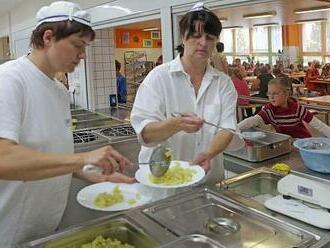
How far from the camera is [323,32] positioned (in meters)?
10.0

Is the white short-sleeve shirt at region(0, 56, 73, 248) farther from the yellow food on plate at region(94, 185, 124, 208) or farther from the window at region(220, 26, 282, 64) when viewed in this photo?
the window at region(220, 26, 282, 64)

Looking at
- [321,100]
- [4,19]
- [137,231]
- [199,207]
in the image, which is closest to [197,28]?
[199,207]

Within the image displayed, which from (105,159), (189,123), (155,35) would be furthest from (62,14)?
(155,35)

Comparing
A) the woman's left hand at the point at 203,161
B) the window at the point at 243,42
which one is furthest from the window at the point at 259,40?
the woman's left hand at the point at 203,161

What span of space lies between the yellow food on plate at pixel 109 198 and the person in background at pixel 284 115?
49.8 inches

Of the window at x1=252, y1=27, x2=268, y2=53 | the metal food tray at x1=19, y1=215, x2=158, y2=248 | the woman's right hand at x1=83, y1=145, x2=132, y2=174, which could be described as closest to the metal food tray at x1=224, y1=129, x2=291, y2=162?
the metal food tray at x1=19, y1=215, x2=158, y2=248

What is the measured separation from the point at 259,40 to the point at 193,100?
33.4 ft

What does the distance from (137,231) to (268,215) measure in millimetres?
390

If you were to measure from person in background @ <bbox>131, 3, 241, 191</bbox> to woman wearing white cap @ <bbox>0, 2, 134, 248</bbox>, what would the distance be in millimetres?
359

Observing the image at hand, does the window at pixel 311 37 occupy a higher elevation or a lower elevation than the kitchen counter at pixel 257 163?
higher

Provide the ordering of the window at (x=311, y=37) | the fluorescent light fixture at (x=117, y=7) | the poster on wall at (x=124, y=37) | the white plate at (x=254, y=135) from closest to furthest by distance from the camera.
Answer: the white plate at (x=254, y=135), the fluorescent light fixture at (x=117, y=7), the poster on wall at (x=124, y=37), the window at (x=311, y=37)

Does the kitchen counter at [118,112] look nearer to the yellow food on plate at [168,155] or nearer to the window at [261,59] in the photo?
the yellow food on plate at [168,155]

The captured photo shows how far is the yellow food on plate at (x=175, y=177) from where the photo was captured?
1198 millimetres

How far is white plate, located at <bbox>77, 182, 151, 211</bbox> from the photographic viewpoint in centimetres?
114
